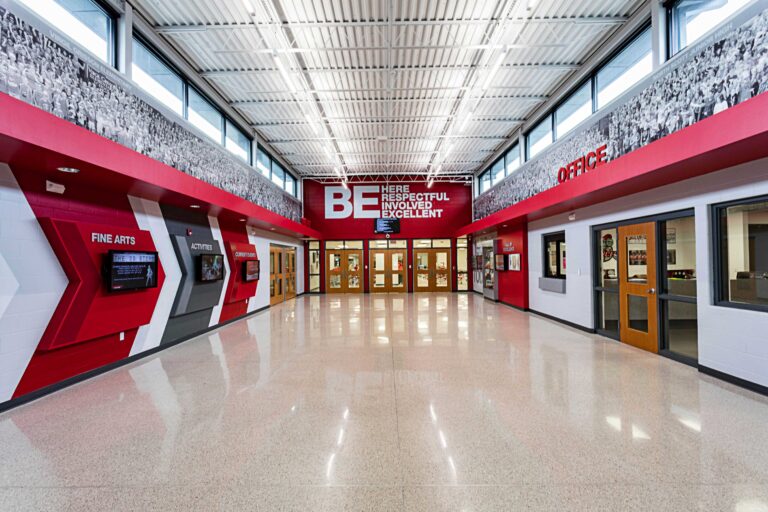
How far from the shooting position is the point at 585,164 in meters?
6.95

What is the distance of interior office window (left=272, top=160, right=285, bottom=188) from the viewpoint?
12462mm

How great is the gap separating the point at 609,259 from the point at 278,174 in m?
10.8

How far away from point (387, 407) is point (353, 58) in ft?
20.9

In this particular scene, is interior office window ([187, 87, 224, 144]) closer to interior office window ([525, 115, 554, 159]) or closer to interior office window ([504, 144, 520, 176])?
interior office window ([525, 115, 554, 159])

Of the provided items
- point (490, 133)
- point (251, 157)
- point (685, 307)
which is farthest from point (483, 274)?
point (251, 157)

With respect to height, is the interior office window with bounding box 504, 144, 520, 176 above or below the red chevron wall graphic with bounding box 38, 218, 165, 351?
above

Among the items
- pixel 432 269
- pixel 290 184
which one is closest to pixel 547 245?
pixel 432 269

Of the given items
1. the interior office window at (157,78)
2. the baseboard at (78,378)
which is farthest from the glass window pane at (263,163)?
the baseboard at (78,378)

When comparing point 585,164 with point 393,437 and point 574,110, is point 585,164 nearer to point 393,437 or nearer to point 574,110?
point 574,110

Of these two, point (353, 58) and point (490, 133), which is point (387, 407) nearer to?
point (353, 58)

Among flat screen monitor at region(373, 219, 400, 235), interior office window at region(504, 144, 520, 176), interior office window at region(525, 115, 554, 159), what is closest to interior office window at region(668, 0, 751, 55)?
interior office window at region(525, 115, 554, 159)

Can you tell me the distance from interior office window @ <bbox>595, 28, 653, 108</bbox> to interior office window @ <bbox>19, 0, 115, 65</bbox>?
25.7 feet

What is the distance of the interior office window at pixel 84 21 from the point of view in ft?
13.4

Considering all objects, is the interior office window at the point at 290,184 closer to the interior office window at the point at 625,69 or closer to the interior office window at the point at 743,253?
the interior office window at the point at 625,69
